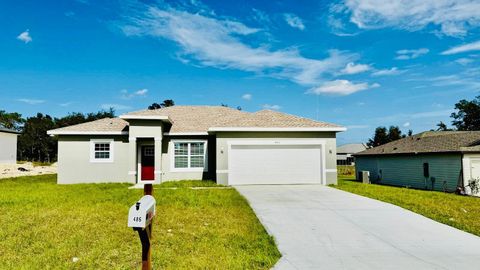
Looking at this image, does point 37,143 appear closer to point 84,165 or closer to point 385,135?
point 84,165

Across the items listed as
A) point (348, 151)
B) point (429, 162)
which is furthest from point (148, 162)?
point (348, 151)

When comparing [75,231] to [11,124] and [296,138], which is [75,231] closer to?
[296,138]

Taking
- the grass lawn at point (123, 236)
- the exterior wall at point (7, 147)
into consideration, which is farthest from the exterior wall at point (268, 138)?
the exterior wall at point (7, 147)

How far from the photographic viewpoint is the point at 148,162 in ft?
63.4

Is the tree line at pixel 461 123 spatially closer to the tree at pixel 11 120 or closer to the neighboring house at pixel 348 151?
the neighboring house at pixel 348 151

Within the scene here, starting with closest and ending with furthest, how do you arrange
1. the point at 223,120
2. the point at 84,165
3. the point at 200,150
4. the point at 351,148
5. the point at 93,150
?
the point at 84,165 → the point at 93,150 → the point at 200,150 → the point at 223,120 → the point at 351,148

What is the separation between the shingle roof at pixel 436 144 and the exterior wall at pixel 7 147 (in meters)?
36.8

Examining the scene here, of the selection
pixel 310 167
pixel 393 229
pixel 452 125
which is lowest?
pixel 393 229

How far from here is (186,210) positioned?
10258mm

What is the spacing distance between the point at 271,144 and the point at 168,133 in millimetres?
6033

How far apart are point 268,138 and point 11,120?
79723mm

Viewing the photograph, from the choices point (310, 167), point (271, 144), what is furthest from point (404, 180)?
point (271, 144)

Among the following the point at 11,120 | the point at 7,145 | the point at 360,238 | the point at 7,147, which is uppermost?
the point at 11,120

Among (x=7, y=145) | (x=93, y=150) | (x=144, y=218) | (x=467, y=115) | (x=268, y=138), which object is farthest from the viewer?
(x=467, y=115)
